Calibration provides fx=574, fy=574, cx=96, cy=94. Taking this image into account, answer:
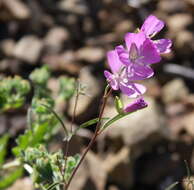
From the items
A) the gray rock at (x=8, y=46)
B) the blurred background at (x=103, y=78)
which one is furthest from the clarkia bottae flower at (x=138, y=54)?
the gray rock at (x=8, y=46)

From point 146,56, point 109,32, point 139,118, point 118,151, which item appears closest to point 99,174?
point 118,151

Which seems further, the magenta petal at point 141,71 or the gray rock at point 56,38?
the gray rock at point 56,38

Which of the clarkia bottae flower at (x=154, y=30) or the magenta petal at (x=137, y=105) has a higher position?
the clarkia bottae flower at (x=154, y=30)

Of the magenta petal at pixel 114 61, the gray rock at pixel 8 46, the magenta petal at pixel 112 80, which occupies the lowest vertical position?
the gray rock at pixel 8 46

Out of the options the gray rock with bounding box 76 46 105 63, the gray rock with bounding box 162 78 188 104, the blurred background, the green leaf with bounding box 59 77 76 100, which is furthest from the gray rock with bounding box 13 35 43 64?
the green leaf with bounding box 59 77 76 100

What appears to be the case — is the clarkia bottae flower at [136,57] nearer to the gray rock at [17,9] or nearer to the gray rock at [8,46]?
the gray rock at [8,46]

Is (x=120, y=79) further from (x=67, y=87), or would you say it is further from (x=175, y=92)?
(x=175, y=92)

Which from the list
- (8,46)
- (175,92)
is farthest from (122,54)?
(8,46)
